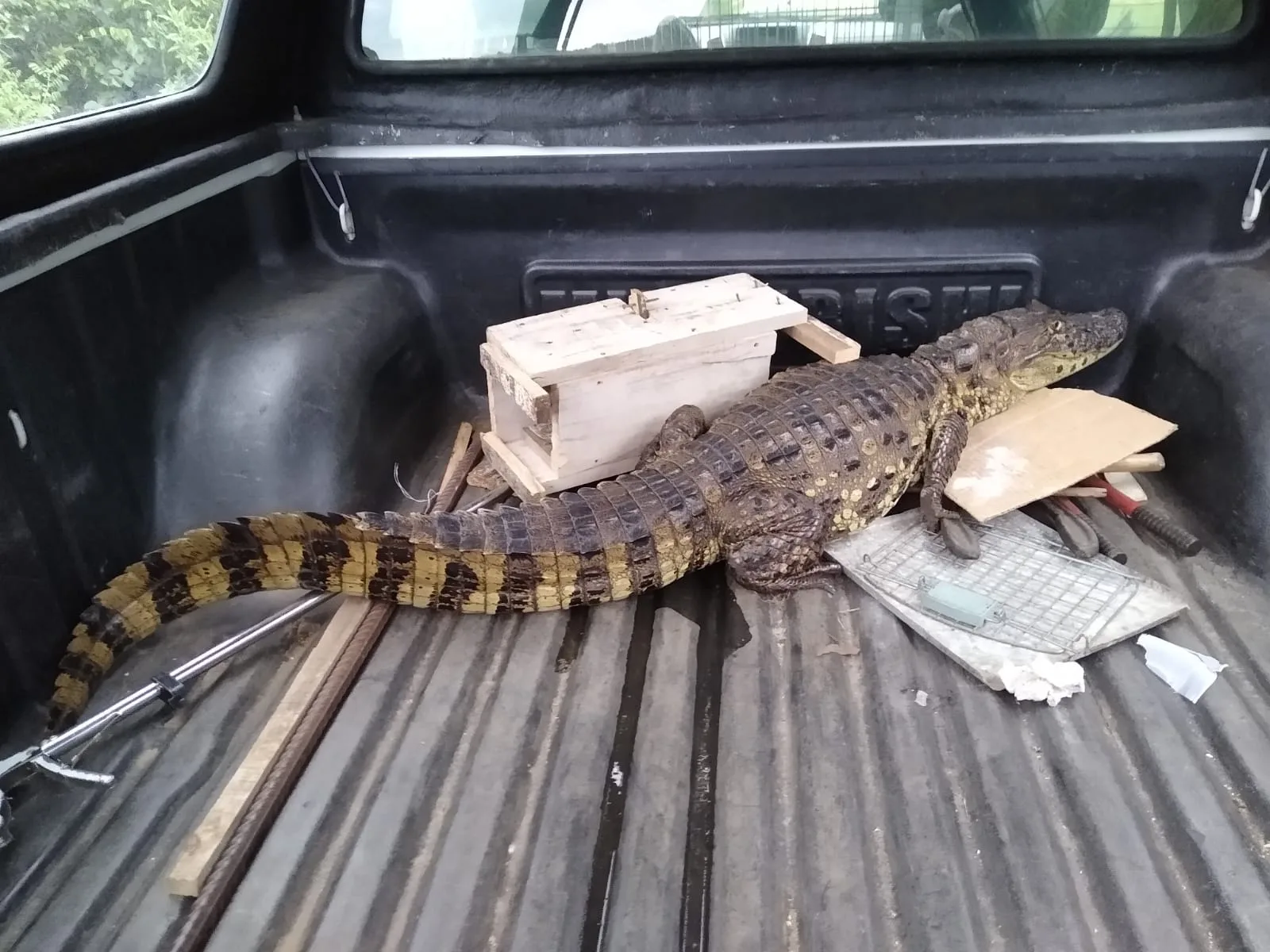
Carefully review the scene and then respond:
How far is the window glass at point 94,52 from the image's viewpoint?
61.2 inches

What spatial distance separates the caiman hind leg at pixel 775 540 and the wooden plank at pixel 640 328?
388 millimetres

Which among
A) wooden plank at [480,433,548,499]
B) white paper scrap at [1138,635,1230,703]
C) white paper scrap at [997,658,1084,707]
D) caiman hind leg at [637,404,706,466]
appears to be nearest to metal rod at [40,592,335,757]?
wooden plank at [480,433,548,499]

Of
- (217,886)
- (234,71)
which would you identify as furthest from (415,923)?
(234,71)

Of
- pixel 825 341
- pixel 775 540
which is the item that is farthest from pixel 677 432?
pixel 825 341

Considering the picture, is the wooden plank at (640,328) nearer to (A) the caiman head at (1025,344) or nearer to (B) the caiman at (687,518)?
(B) the caiman at (687,518)

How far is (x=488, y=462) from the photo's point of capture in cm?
228

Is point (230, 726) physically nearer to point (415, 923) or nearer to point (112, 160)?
point (415, 923)

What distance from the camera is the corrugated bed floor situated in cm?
124

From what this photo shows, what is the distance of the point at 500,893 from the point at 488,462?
4.00 feet

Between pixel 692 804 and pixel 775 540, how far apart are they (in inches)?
26.2

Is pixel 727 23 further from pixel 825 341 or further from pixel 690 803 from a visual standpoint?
pixel 690 803

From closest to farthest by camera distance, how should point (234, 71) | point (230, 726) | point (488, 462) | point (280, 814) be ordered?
point (280, 814) < point (230, 726) < point (234, 71) < point (488, 462)

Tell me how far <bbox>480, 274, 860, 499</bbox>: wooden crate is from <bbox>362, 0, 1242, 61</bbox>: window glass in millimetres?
634

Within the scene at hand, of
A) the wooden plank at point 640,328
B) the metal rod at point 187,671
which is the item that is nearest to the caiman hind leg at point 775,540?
the wooden plank at point 640,328
